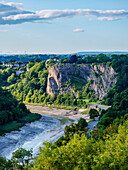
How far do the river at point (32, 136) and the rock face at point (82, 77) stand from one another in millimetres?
33045

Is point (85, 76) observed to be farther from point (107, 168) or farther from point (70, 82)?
point (107, 168)

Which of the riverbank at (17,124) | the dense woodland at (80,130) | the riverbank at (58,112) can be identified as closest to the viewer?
the dense woodland at (80,130)

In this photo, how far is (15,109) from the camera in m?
76.8

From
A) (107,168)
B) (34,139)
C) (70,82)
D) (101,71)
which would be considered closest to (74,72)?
(70,82)

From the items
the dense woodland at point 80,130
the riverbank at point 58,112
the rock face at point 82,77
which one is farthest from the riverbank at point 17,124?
the rock face at point 82,77

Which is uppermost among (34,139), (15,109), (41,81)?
(41,81)

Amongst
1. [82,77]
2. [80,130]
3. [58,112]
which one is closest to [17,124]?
[80,130]

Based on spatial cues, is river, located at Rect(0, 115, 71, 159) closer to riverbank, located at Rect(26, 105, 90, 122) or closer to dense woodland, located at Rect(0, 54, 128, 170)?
dense woodland, located at Rect(0, 54, 128, 170)

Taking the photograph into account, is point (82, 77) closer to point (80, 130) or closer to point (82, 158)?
point (80, 130)

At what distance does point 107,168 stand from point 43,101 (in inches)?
3560

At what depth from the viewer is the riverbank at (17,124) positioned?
6297cm

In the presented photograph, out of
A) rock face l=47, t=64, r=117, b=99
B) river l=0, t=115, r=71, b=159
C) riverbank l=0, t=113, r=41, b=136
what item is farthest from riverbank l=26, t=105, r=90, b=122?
rock face l=47, t=64, r=117, b=99

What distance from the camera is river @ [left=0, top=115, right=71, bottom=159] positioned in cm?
5214

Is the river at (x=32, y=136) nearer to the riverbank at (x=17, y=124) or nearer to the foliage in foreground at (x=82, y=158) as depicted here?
the riverbank at (x=17, y=124)
